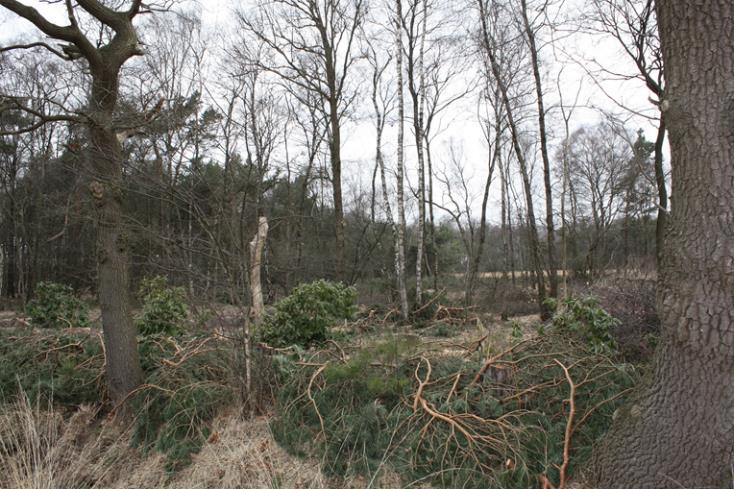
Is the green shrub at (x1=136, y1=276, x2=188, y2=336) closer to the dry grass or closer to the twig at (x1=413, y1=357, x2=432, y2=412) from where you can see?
the dry grass

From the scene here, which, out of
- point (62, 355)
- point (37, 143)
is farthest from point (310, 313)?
point (37, 143)

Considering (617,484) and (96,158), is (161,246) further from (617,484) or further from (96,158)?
(617,484)

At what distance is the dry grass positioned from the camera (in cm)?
328

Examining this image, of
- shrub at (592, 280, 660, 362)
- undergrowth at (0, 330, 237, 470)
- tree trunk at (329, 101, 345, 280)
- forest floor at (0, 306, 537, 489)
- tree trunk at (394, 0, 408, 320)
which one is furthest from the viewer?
tree trunk at (329, 101, 345, 280)

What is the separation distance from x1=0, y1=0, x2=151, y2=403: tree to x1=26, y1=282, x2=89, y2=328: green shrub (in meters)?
4.46

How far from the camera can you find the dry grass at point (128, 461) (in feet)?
10.8

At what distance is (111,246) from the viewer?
448cm

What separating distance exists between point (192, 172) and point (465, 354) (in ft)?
10.4

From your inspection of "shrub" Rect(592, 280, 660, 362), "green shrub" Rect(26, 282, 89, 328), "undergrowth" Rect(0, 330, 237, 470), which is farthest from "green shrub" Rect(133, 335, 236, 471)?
"green shrub" Rect(26, 282, 89, 328)

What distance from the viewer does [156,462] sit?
3805 mm

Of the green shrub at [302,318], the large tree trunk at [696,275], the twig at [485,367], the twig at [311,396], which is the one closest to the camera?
the large tree trunk at [696,275]

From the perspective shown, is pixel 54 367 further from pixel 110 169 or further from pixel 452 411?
pixel 452 411

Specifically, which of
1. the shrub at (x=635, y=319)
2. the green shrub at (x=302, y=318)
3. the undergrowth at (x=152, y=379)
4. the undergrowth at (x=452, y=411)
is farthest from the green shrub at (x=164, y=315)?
the shrub at (x=635, y=319)

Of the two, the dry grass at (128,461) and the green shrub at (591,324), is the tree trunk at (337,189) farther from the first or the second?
the dry grass at (128,461)
